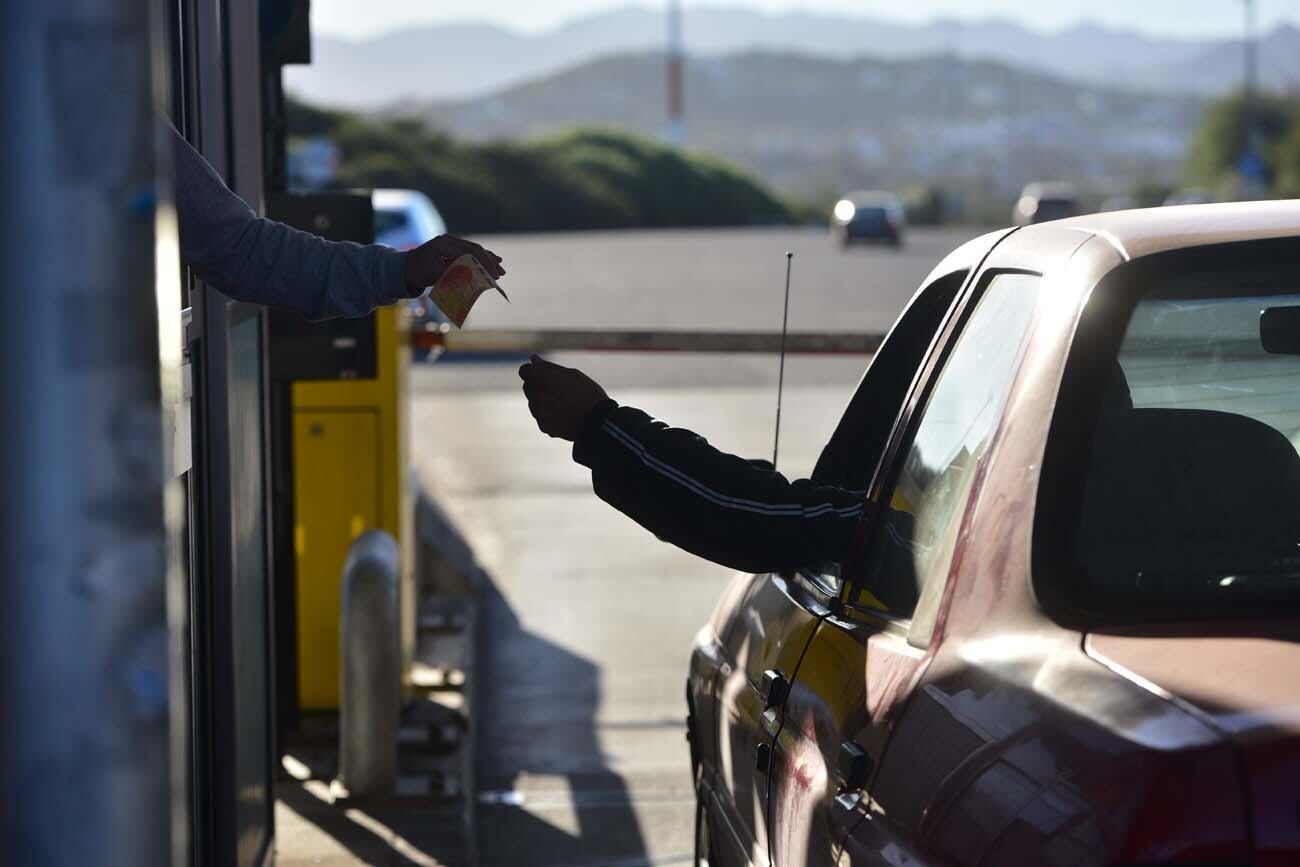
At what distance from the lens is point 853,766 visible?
271cm

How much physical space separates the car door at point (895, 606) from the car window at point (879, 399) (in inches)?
17.6

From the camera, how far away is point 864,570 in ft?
10.3

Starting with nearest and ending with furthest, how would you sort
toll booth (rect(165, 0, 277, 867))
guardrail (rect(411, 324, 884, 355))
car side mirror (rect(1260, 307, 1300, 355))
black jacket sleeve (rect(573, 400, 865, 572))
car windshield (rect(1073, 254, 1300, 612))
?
car windshield (rect(1073, 254, 1300, 612)) → car side mirror (rect(1260, 307, 1300, 355)) → black jacket sleeve (rect(573, 400, 865, 572)) → toll booth (rect(165, 0, 277, 867)) → guardrail (rect(411, 324, 884, 355))

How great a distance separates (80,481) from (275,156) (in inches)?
210

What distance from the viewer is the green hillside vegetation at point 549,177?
68.4 m

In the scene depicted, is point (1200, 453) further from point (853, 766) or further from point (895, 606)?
point (853, 766)

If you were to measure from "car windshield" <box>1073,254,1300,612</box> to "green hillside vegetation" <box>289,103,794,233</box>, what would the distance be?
58.5 meters

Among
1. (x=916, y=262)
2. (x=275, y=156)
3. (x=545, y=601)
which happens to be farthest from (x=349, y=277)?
(x=916, y=262)

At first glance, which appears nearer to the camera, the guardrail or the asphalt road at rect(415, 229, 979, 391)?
the guardrail

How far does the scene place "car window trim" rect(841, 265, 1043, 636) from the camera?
3137mm

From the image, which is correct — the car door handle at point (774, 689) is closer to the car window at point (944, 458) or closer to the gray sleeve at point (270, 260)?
the car window at point (944, 458)

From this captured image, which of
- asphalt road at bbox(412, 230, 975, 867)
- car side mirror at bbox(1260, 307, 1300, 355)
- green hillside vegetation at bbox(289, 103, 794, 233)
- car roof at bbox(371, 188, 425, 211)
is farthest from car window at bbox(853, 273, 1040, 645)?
green hillside vegetation at bbox(289, 103, 794, 233)

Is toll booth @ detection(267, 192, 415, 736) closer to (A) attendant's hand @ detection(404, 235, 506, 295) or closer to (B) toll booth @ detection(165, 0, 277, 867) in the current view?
(B) toll booth @ detection(165, 0, 277, 867)

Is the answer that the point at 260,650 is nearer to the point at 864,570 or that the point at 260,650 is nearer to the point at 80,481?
the point at 864,570
